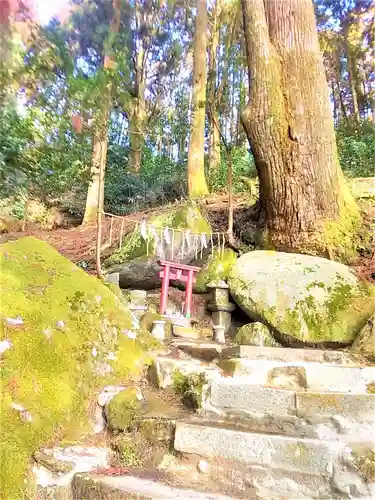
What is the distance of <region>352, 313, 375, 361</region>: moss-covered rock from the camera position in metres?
4.18

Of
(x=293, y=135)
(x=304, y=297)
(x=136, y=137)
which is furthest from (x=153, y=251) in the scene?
(x=136, y=137)

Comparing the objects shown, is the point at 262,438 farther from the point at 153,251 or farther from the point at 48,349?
the point at 153,251

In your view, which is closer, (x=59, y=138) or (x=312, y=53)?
(x=312, y=53)

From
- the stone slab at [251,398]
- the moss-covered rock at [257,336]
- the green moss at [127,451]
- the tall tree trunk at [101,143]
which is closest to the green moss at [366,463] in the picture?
the stone slab at [251,398]

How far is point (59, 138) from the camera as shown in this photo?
302 inches

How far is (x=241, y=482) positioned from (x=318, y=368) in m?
1.32

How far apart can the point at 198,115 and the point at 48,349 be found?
29.3ft

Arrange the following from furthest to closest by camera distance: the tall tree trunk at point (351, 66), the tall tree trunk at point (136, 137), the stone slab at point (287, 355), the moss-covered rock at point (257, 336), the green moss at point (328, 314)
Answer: the tall tree trunk at point (351, 66) < the tall tree trunk at point (136, 137) < the moss-covered rock at point (257, 336) < the green moss at point (328, 314) < the stone slab at point (287, 355)

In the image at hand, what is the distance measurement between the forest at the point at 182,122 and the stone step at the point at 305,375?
3086 millimetres

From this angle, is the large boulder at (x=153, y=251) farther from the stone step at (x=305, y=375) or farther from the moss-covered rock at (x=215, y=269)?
the stone step at (x=305, y=375)

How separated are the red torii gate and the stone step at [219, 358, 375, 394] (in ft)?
7.10

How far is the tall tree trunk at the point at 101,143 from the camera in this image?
7047 millimetres

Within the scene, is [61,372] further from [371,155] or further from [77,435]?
[371,155]

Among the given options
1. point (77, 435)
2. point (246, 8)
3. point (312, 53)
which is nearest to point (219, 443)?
point (77, 435)
